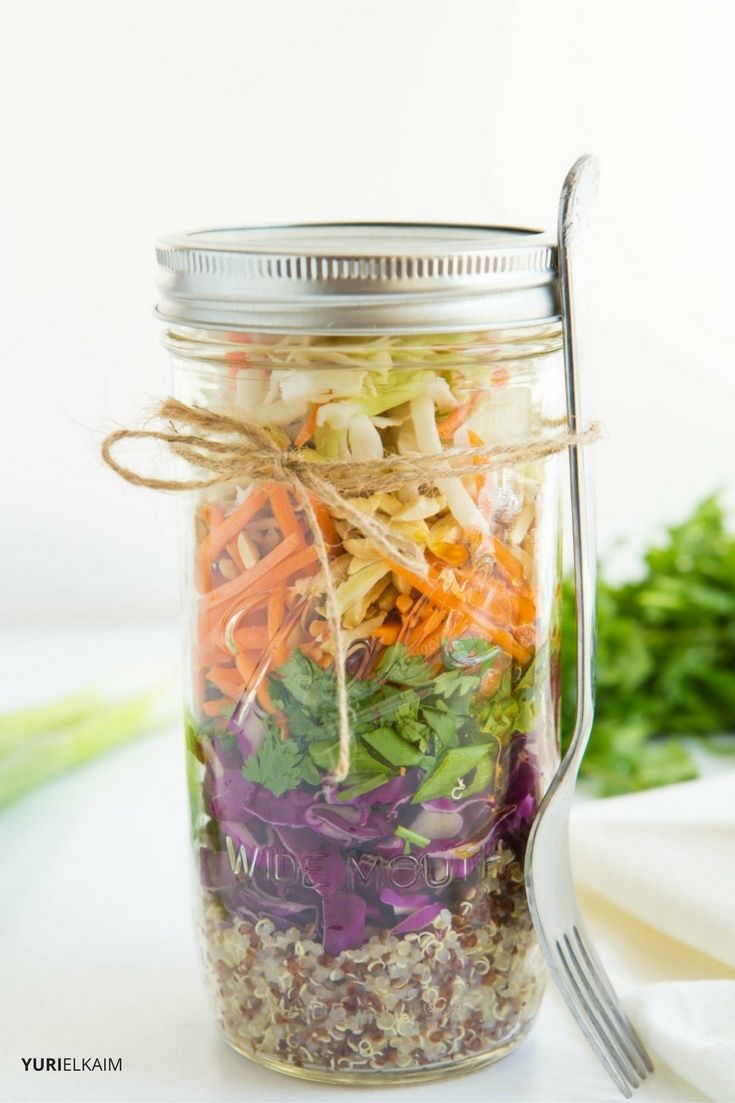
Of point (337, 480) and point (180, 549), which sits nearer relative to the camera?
point (337, 480)

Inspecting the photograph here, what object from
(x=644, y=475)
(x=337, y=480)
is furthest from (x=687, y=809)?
(x=644, y=475)

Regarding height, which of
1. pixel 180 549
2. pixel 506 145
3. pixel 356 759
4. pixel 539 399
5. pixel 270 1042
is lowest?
pixel 270 1042

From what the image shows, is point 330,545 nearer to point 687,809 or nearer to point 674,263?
point 687,809

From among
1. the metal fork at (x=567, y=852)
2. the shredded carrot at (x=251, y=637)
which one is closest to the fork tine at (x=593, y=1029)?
the metal fork at (x=567, y=852)

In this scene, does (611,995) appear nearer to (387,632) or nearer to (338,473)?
(387,632)

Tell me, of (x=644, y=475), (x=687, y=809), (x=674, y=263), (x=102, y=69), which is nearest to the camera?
(x=687, y=809)

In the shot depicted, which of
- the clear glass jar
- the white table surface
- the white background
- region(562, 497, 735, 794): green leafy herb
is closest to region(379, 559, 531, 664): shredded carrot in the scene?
the clear glass jar

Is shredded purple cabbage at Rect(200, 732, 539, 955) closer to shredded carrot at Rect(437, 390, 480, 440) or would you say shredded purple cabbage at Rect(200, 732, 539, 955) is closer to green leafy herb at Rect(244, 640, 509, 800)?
green leafy herb at Rect(244, 640, 509, 800)

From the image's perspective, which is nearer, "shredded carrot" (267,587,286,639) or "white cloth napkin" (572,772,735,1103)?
"shredded carrot" (267,587,286,639)
